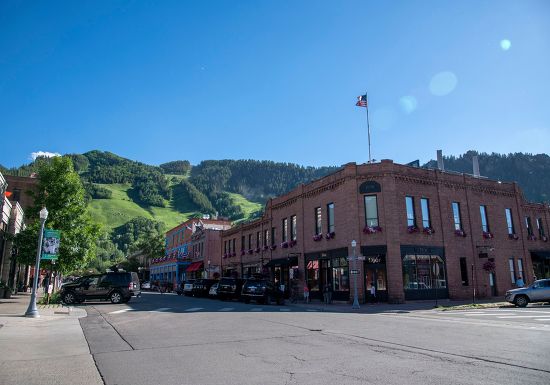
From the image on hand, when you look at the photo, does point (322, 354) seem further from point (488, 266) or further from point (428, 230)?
point (488, 266)

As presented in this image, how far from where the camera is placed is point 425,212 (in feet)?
97.1

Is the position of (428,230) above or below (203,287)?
above

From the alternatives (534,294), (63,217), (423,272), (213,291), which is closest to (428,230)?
(423,272)

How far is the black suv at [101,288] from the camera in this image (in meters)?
25.4

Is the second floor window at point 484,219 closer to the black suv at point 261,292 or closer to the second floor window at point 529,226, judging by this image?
the second floor window at point 529,226

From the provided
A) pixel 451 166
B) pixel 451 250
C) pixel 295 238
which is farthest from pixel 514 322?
pixel 451 166

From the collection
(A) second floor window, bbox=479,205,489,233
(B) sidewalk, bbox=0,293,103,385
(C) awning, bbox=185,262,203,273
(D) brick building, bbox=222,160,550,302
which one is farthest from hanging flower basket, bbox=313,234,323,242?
(C) awning, bbox=185,262,203,273

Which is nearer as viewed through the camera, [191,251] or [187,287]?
[187,287]

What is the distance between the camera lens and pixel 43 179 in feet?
89.4

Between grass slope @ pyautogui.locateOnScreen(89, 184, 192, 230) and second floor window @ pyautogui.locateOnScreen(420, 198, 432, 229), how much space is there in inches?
5258

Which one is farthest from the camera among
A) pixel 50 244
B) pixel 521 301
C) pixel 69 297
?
pixel 69 297

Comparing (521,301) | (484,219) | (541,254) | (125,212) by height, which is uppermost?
(125,212)

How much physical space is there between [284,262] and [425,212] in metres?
13.1

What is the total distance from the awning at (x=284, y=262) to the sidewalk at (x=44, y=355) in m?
22.1
